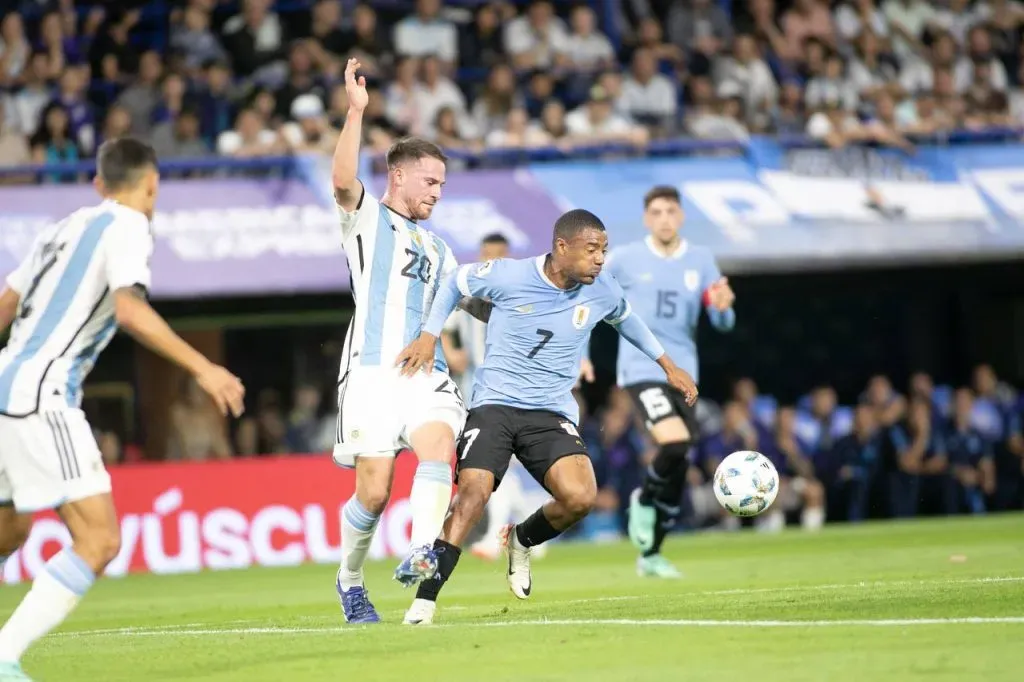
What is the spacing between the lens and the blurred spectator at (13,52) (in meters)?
19.5

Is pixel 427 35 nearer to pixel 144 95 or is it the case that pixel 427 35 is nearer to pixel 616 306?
pixel 144 95

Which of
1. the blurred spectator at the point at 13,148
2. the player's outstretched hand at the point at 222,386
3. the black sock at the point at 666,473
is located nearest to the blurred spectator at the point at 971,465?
the black sock at the point at 666,473

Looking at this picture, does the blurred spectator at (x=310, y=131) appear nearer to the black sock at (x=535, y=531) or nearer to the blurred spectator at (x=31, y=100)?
the blurred spectator at (x=31, y=100)

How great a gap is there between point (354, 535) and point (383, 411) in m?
0.67

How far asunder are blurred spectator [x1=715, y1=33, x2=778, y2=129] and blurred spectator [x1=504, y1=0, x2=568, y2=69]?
1938 millimetres

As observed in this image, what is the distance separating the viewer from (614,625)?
8.26m

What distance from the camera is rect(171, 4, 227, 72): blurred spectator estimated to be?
20234 millimetres

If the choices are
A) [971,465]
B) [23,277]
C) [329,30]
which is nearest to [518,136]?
[329,30]

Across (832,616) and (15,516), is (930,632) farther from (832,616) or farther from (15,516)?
(15,516)

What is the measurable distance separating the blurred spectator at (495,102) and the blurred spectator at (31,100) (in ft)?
15.4

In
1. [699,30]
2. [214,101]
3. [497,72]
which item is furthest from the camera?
[699,30]

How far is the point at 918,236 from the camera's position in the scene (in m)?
20.0

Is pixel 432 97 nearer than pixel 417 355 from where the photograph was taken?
No

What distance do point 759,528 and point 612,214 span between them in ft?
12.7
